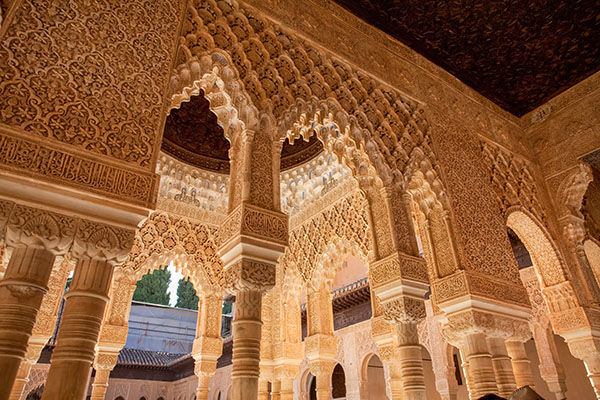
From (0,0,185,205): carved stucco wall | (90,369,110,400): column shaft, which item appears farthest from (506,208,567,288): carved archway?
(90,369,110,400): column shaft

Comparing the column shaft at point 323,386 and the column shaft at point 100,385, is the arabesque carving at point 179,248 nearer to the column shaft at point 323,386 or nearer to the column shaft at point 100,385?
the column shaft at point 100,385

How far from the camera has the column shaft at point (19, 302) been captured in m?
2.30

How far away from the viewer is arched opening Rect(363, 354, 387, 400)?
38.5ft

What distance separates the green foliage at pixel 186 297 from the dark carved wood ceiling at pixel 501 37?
798 inches

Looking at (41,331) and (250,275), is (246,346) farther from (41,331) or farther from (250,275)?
(41,331)

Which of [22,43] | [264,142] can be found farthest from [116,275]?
[22,43]

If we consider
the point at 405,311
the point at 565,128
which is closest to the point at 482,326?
the point at 405,311

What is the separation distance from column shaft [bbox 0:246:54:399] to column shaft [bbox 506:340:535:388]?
515 cm

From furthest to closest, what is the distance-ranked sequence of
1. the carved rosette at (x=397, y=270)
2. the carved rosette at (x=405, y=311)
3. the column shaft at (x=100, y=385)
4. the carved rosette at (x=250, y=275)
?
the column shaft at (x=100, y=385) → the carved rosette at (x=397, y=270) → the carved rosette at (x=405, y=311) → the carved rosette at (x=250, y=275)

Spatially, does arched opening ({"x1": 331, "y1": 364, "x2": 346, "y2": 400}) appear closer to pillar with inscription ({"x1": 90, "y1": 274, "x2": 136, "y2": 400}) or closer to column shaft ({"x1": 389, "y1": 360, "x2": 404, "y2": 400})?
column shaft ({"x1": 389, "y1": 360, "x2": 404, "y2": 400})

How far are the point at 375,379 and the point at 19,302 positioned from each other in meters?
11.2

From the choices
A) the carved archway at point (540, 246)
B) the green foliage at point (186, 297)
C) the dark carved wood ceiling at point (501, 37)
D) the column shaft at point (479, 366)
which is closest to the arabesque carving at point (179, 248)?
the column shaft at point (479, 366)

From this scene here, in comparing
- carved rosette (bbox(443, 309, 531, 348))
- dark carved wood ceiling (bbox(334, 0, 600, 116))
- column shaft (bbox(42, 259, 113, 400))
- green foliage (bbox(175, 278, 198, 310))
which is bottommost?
column shaft (bbox(42, 259, 113, 400))

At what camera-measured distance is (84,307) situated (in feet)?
8.90
